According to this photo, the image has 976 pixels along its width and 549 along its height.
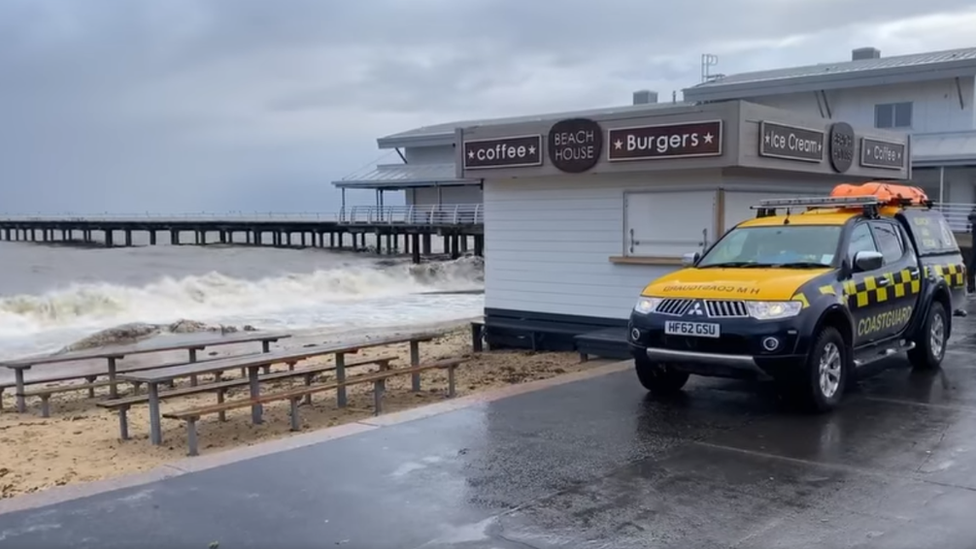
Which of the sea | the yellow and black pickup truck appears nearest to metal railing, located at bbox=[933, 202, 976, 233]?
the sea

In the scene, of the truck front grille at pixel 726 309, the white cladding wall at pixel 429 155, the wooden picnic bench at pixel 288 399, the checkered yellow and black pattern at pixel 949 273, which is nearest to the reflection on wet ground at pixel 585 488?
the truck front grille at pixel 726 309

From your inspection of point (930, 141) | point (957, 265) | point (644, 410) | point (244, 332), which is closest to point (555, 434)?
point (644, 410)

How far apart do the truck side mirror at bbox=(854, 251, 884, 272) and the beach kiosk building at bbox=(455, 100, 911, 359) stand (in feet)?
12.4

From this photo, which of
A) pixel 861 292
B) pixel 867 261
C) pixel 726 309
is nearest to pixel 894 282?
pixel 861 292

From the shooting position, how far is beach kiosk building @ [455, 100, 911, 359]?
1216 centimetres

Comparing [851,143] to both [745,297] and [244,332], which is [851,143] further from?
[244,332]

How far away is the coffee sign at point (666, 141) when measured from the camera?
464 inches

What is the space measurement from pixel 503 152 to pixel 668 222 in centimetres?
296

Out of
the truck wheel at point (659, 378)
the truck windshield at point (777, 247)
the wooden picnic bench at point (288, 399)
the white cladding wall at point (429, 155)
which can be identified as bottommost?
the wooden picnic bench at point (288, 399)

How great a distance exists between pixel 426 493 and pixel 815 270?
4.24m

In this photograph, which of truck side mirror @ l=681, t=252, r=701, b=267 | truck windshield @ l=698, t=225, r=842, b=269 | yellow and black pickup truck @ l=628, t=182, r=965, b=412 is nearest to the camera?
yellow and black pickup truck @ l=628, t=182, r=965, b=412

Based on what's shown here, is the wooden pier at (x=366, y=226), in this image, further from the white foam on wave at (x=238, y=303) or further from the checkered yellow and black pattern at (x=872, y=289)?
the checkered yellow and black pattern at (x=872, y=289)

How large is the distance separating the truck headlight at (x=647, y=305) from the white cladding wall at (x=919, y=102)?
27.4 m

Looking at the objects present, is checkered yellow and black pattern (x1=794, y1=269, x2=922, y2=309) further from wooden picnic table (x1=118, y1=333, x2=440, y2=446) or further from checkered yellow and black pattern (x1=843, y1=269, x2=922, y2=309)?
wooden picnic table (x1=118, y1=333, x2=440, y2=446)
